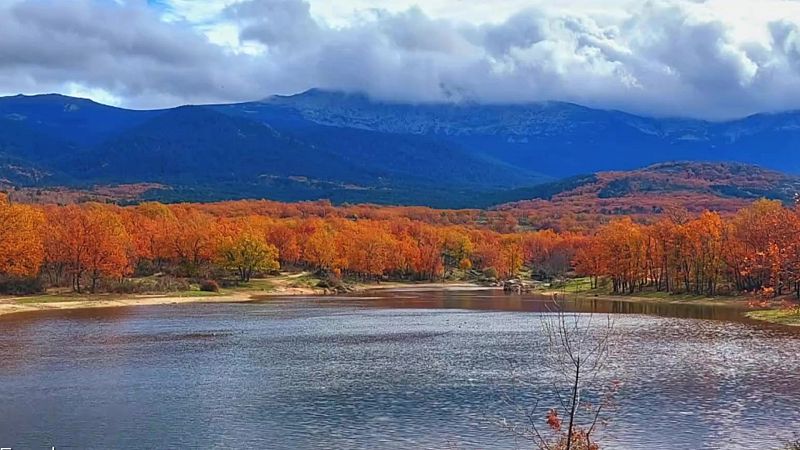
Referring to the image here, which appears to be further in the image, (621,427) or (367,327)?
(367,327)

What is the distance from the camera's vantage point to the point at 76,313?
9462cm

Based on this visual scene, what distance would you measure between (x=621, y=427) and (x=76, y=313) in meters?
74.8

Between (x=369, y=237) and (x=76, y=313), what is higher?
(x=369, y=237)

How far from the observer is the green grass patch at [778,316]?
7979cm

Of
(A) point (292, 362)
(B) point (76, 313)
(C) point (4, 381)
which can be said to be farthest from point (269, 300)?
(C) point (4, 381)

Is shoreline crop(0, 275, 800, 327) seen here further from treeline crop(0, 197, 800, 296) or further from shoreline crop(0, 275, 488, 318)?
treeline crop(0, 197, 800, 296)

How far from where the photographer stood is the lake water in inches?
1326

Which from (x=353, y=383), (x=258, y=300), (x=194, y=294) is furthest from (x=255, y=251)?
(x=353, y=383)

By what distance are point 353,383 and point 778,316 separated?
5467cm

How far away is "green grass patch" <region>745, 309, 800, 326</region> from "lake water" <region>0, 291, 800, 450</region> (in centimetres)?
333

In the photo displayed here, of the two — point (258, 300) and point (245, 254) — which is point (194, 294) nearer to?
point (258, 300)

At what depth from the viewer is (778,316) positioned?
3312 inches

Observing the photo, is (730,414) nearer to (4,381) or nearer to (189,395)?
(189,395)

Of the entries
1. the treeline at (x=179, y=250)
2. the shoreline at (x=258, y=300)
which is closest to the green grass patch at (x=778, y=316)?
the shoreline at (x=258, y=300)
